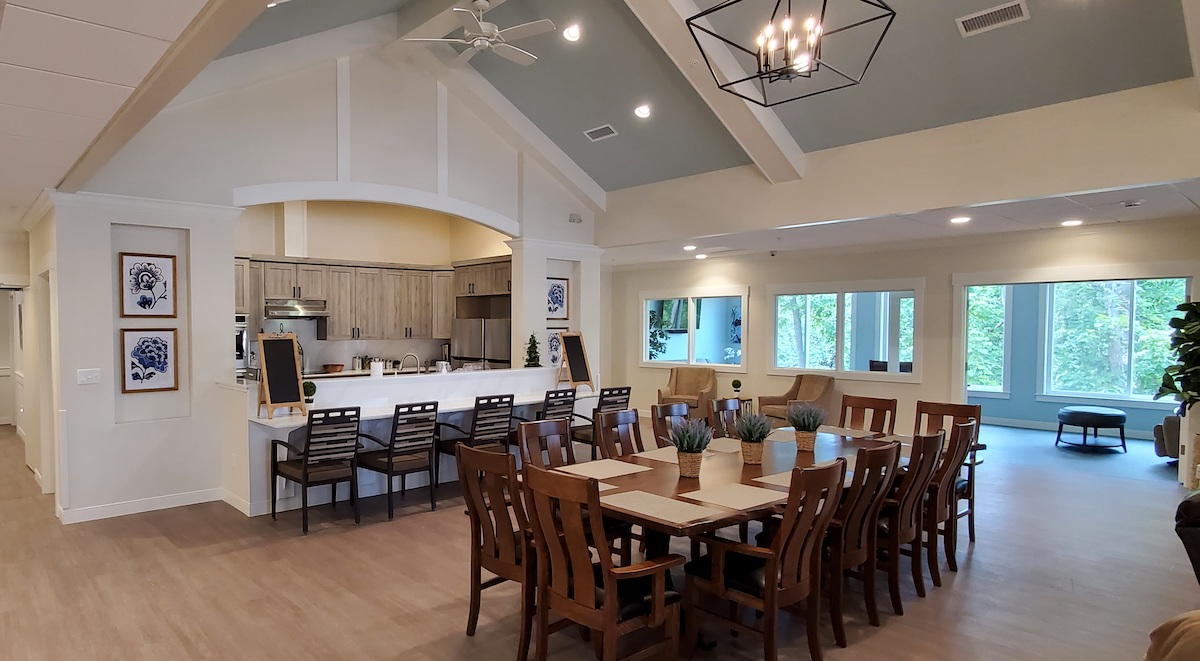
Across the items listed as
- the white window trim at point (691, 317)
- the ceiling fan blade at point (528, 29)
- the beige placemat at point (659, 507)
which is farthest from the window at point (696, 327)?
A: the beige placemat at point (659, 507)

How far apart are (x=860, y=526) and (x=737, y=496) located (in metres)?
0.81

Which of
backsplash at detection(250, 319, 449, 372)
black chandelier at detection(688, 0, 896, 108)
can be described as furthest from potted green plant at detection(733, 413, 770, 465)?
backsplash at detection(250, 319, 449, 372)

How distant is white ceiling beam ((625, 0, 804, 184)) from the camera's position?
17.2 ft

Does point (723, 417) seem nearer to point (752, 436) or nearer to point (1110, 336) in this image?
point (752, 436)

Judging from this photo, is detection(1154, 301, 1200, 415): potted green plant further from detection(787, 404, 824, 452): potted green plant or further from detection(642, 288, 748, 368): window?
detection(642, 288, 748, 368): window

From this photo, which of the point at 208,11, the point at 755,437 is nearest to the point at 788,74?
the point at 755,437

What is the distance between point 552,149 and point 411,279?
3.04 metres

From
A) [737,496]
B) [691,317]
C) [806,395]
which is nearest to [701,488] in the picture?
[737,496]

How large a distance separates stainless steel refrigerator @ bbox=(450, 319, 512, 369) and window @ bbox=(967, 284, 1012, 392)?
7.63 metres

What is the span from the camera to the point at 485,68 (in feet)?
23.2

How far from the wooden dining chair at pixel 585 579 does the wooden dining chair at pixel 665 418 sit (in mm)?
1978

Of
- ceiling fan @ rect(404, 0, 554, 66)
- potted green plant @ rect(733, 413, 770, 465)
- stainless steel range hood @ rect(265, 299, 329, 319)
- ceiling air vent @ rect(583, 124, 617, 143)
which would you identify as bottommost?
potted green plant @ rect(733, 413, 770, 465)

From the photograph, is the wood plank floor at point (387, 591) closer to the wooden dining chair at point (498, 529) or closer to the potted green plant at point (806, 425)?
the wooden dining chair at point (498, 529)

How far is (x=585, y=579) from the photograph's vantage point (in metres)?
2.69
